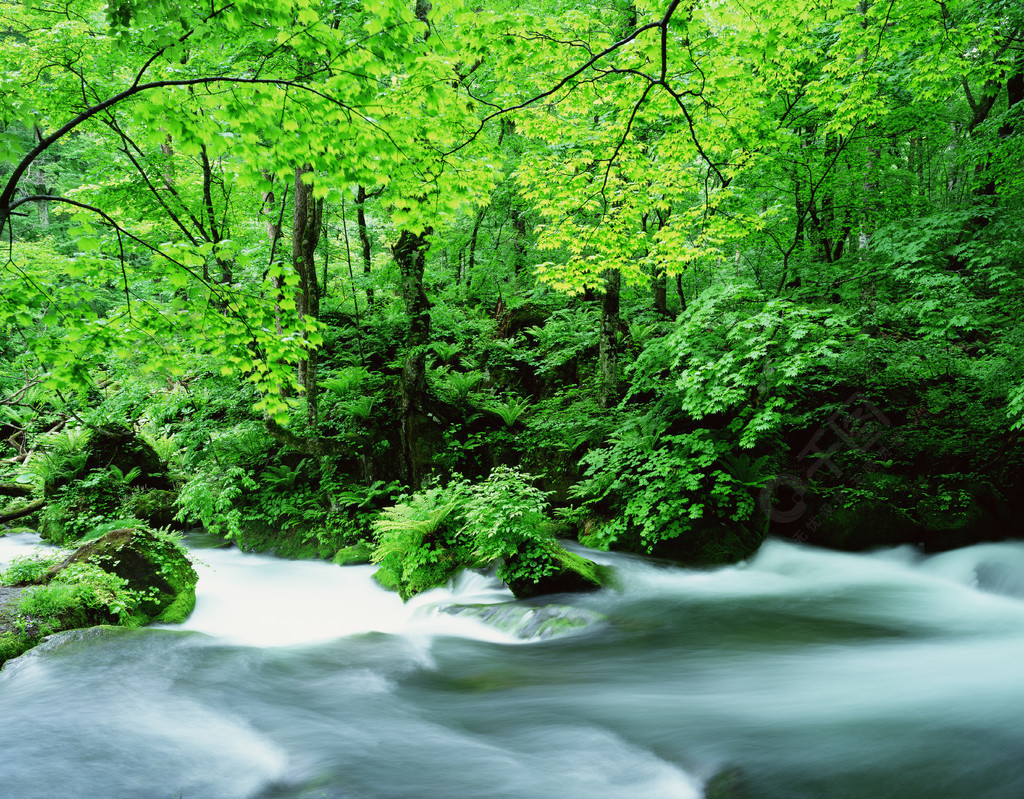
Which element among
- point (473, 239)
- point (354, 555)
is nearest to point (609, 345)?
point (354, 555)

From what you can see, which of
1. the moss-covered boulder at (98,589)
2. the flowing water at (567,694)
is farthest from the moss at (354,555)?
the moss-covered boulder at (98,589)

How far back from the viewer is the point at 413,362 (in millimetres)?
10141

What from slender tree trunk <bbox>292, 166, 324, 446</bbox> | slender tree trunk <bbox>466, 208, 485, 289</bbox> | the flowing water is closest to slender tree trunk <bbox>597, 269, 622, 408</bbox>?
the flowing water

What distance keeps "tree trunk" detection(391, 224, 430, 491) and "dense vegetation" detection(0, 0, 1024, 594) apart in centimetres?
6

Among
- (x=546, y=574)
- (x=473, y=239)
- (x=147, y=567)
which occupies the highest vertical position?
(x=473, y=239)

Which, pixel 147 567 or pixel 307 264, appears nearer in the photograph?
pixel 147 567

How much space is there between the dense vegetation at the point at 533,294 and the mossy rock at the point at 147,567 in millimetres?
1726

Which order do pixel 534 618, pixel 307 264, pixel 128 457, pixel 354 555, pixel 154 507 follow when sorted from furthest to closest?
pixel 128 457 → pixel 154 507 → pixel 307 264 → pixel 354 555 → pixel 534 618

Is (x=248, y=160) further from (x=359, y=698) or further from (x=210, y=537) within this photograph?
(x=210, y=537)

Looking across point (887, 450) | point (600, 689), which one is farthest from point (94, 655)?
point (887, 450)

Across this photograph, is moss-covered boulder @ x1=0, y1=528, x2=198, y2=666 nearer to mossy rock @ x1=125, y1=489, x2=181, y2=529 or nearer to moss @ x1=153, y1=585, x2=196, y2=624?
moss @ x1=153, y1=585, x2=196, y2=624

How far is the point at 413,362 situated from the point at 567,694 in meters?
6.88

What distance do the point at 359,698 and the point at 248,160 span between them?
172 inches

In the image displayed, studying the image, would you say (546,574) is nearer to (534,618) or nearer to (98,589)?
(534,618)
